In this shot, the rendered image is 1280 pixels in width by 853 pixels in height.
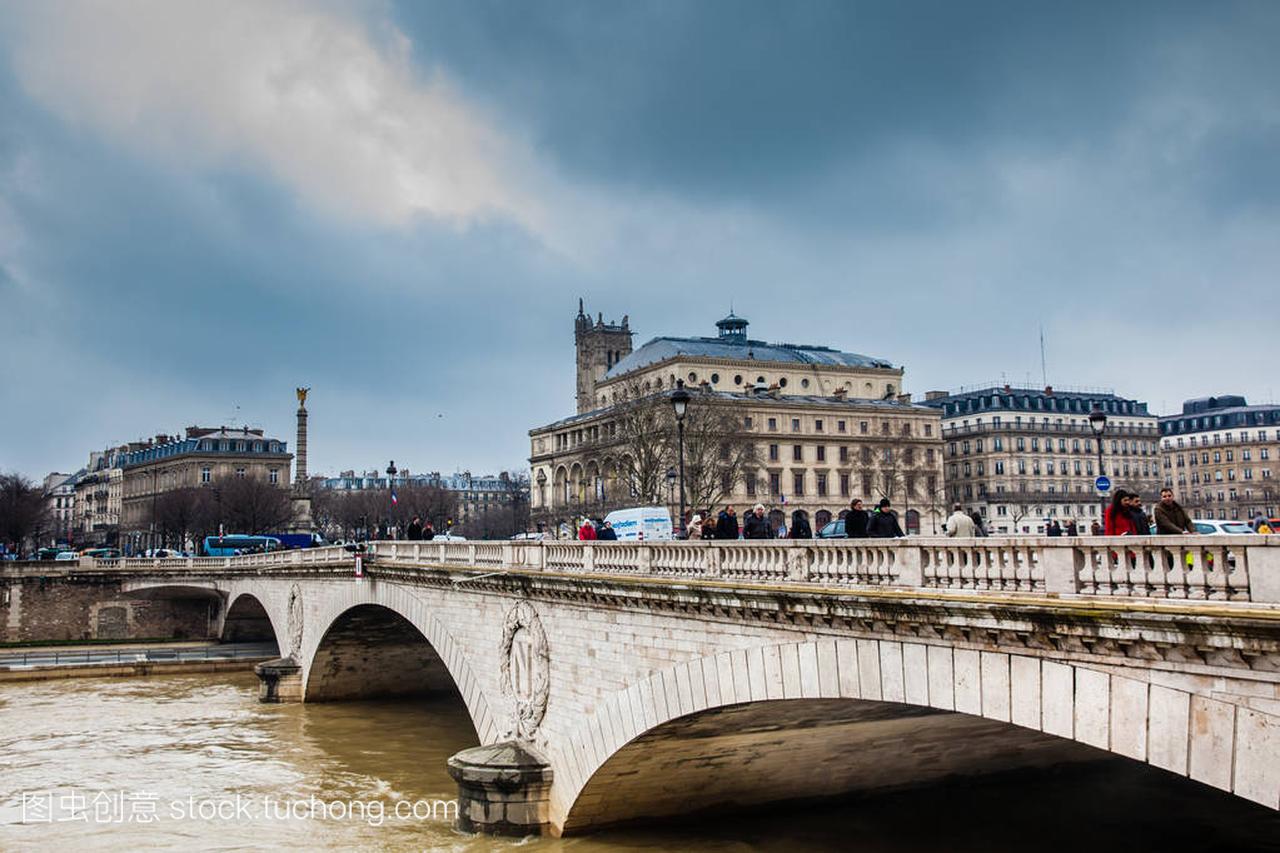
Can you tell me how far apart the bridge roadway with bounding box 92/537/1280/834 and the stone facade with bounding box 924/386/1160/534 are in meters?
81.8

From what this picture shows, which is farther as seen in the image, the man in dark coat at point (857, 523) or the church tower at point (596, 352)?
the church tower at point (596, 352)

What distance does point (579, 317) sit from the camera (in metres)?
164

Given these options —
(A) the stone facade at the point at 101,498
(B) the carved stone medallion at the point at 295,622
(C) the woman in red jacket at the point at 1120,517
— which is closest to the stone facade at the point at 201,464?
(A) the stone facade at the point at 101,498

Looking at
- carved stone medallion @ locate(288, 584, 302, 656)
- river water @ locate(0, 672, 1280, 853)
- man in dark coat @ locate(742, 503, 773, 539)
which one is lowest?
river water @ locate(0, 672, 1280, 853)

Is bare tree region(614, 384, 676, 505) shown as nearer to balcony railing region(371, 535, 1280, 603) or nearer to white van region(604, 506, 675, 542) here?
white van region(604, 506, 675, 542)

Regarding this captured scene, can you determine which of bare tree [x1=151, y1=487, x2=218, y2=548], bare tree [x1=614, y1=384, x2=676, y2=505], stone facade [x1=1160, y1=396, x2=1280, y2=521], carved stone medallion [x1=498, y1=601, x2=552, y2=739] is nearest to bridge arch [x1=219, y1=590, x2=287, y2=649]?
bare tree [x1=614, y1=384, x2=676, y2=505]

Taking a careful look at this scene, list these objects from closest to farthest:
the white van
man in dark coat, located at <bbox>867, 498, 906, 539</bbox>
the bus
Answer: man in dark coat, located at <bbox>867, 498, 906, 539</bbox> → the white van → the bus

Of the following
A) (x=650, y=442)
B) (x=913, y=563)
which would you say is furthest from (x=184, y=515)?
(x=913, y=563)

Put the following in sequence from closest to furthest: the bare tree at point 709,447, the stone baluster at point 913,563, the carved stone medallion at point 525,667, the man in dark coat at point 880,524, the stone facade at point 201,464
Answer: the stone baluster at point 913,563, the man in dark coat at point 880,524, the carved stone medallion at point 525,667, the bare tree at point 709,447, the stone facade at point 201,464

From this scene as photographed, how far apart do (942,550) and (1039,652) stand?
1902mm

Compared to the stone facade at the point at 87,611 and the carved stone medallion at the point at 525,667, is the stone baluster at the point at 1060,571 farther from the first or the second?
the stone facade at the point at 87,611

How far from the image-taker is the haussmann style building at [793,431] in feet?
321

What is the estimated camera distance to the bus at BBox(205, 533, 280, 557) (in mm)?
83812

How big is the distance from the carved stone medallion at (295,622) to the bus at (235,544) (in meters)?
32.9
